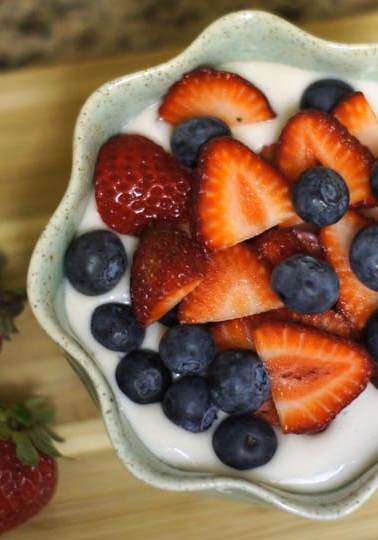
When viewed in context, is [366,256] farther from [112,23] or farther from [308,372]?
[112,23]

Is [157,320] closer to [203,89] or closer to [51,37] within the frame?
[203,89]

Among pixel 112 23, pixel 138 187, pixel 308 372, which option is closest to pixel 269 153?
pixel 138 187

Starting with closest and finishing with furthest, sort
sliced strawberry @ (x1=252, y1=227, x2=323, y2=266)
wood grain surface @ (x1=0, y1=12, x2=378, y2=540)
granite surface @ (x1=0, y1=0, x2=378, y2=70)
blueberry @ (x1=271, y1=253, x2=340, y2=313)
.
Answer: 1. blueberry @ (x1=271, y1=253, x2=340, y2=313)
2. sliced strawberry @ (x1=252, y1=227, x2=323, y2=266)
3. wood grain surface @ (x1=0, y1=12, x2=378, y2=540)
4. granite surface @ (x1=0, y1=0, x2=378, y2=70)

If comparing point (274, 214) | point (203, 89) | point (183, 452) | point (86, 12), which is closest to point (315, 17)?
point (86, 12)

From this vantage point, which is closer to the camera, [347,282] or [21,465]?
[347,282]

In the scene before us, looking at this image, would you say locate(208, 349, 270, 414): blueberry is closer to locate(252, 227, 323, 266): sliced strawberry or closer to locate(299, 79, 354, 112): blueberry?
locate(252, 227, 323, 266): sliced strawberry

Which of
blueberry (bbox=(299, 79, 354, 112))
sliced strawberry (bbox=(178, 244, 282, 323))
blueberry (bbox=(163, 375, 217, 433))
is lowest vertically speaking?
blueberry (bbox=(163, 375, 217, 433))

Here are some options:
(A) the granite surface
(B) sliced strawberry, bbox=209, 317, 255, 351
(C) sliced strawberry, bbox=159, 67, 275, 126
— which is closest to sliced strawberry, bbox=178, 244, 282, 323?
(B) sliced strawberry, bbox=209, 317, 255, 351
